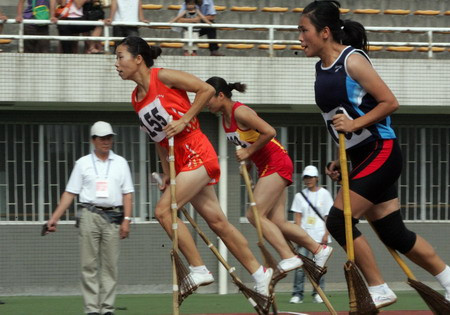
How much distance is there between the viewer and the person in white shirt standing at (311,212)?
1324 cm

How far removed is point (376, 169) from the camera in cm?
693

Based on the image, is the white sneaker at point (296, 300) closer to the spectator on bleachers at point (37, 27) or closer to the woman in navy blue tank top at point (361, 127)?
the spectator on bleachers at point (37, 27)

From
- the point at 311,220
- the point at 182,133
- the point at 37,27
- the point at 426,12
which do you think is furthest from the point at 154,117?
the point at 426,12

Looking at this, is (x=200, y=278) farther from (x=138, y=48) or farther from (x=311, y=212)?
(x=311, y=212)

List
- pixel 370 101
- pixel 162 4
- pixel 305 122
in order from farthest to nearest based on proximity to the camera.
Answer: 1. pixel 162 4
2. pixel 305 122
3. pixel 370 101

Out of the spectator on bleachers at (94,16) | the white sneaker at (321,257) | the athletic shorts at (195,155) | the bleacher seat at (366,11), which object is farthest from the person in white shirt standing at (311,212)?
the bleacher seat at (366,11)

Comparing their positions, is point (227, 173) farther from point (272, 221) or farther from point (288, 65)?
point (272, 221)

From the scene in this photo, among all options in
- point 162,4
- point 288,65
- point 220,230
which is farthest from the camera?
point 162,4

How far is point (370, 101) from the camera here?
689cm

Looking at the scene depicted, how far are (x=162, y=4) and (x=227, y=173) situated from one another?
420 cm

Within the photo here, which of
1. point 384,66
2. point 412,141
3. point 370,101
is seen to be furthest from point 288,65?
point 370,101

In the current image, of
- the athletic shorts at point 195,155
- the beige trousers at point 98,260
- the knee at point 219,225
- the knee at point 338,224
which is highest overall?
the athletic shorts at point 195,155

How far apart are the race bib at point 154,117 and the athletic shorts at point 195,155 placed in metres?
0.20

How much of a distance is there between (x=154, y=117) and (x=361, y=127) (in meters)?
1.86
